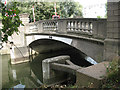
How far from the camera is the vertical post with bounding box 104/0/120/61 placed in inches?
172

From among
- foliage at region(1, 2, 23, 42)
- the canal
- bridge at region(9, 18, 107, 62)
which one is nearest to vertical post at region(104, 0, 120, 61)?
bridge at region(9, 18, 107, 62)

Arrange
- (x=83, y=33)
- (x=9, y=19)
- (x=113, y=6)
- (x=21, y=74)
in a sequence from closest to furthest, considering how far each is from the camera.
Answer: (x=9, y=19), (x=113, y=6), (x=83, y=33), (x=21, y=74)

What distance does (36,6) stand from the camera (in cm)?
2294

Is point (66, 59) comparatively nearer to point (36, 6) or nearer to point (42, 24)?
point (42, 24)

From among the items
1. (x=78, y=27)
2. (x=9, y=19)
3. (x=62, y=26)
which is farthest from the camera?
(x=62, y=26)

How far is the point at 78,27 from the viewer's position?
6.43 m

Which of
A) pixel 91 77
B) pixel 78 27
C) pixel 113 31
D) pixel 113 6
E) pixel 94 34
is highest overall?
pixel 113 6

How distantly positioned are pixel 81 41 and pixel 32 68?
640cm

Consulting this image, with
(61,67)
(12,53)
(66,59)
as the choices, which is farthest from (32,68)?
(61,67)

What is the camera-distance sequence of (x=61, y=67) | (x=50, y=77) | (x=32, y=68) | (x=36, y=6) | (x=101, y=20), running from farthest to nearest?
(x=36, y=6) < (x=32, y=68) < (x=50, y=77) < (x=61, y=67) < (x=101, y=20)

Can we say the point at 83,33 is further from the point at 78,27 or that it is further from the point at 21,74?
the point at 21,74

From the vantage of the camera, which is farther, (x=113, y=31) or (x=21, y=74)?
(x=21, y=74)

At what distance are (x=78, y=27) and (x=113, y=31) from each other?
2.11 metres

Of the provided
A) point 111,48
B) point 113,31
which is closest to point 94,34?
point 113,31
